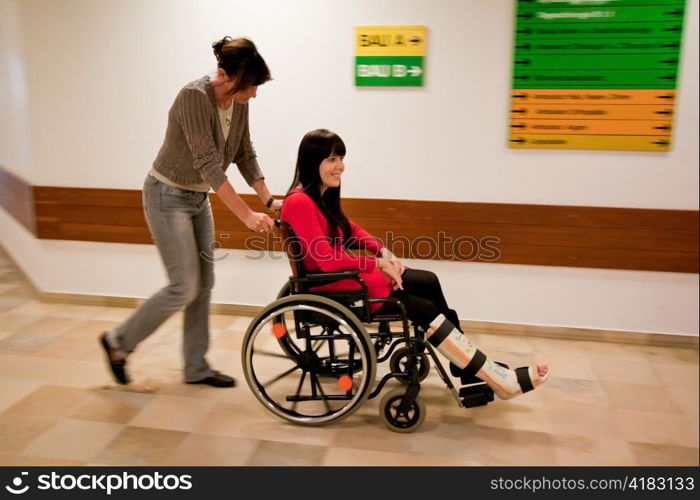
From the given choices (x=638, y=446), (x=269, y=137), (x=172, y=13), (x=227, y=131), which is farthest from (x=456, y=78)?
(x=638, y=446)

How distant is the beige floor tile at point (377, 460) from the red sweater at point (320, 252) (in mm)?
506

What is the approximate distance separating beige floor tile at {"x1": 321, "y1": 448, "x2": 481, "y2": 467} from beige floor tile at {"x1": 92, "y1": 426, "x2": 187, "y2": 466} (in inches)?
22.0

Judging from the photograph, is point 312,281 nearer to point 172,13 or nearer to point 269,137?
point 269,137

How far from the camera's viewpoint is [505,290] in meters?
3.15

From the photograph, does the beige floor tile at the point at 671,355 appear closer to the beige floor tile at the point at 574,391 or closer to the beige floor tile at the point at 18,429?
the beige floor tile at the point at 574,391

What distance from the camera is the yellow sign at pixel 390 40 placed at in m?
2.91

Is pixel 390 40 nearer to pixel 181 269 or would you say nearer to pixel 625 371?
pixel 181 269

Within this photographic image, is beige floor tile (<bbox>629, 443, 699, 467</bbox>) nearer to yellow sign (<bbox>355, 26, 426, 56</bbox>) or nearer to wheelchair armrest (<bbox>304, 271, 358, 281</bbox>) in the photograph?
wheelchair armrest (<bbox>304, 271, 358, 281</bbox>)

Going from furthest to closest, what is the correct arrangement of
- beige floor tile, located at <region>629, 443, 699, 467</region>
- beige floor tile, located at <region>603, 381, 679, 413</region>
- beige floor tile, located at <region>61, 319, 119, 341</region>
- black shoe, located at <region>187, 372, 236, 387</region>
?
beige floor tile, located at <region>61, 319, 119, 341</region>, black shoe, located at <region>187, 372, 236, 387</region>, beige floor tile, located at <region>603, 381, 679, 413</region>, beige floor tile, located at <region>629, 443, 699, 467</region>

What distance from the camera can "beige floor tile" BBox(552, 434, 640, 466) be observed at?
2049mm

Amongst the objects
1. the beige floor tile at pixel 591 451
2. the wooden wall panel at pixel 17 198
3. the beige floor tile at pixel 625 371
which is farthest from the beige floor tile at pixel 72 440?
the beige floor tile at pixel 625 371

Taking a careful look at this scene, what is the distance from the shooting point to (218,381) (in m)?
2.58

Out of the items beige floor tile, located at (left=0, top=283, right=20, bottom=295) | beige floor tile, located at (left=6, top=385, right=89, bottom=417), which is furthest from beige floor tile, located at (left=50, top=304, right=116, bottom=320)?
beige floor tile, located at (left=6, top=385, right=89, bottom=417)

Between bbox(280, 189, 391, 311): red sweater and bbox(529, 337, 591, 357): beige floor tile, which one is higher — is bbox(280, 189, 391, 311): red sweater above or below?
above
